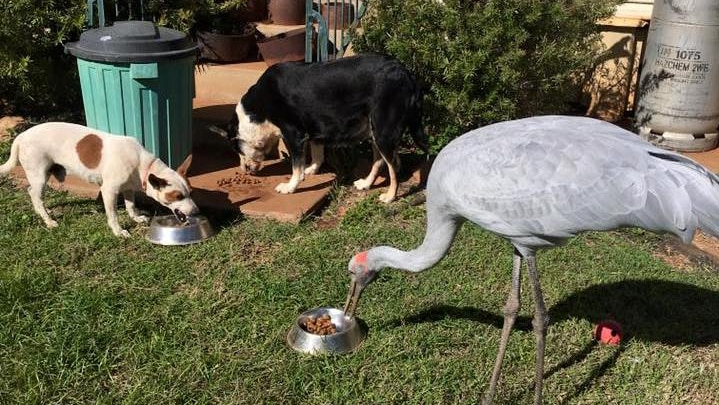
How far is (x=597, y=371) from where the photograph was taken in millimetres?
4070

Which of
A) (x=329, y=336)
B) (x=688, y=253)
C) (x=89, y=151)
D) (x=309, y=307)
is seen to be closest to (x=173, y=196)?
(x=89, y=151)

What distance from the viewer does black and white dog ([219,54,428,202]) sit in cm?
589

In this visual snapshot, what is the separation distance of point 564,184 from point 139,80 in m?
3.80

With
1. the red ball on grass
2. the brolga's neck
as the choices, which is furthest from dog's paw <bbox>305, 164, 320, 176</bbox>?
the red ball on grass

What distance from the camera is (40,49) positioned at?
22.0 feet

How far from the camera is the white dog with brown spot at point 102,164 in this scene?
17.3ft

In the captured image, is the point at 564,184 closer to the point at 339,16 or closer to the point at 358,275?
the point at 358,275

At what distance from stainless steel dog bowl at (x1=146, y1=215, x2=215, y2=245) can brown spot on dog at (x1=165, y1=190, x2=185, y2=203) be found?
176 mm

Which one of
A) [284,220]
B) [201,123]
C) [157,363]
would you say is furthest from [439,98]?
[157,363]

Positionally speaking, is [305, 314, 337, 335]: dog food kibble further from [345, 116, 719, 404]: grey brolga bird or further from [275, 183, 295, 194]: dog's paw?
[275, 183, 295, 194]: dog's paw

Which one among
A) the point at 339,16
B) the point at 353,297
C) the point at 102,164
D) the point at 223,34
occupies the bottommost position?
the point at 353,297

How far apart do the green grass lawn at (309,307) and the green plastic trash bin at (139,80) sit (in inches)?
32.4

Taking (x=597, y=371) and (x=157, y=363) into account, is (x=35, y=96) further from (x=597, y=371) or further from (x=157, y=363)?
(x=597, y=371)

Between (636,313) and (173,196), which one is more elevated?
(173,196)
